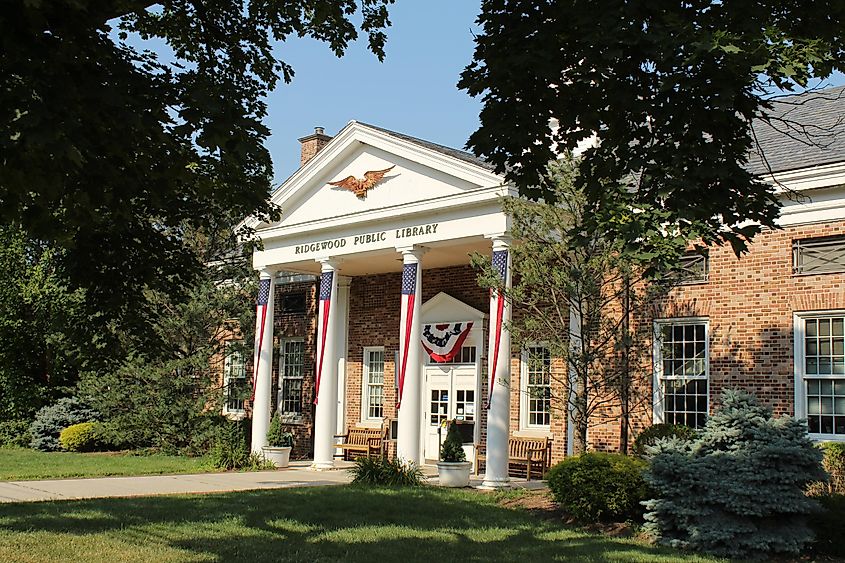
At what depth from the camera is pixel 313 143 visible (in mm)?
27906

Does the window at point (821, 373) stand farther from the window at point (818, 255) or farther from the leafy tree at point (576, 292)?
the leafy tree at point (576, 292)

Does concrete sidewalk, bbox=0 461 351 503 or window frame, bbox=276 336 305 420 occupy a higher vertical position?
window frame, bbox=276 336 305 420

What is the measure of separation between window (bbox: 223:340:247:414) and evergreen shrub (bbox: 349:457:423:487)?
8030 mm

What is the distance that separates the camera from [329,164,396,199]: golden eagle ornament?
21.2m

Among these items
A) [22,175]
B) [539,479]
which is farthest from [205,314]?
[22,175]

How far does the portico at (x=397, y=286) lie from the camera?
18766mm

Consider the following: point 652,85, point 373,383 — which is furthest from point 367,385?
point 652,85

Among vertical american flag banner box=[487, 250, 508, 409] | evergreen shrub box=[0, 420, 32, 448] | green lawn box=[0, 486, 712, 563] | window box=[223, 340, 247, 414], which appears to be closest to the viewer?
green lawn box=[0, 486, 712, 563]

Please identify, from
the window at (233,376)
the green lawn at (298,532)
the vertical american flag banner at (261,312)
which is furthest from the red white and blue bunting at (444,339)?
the green lawn at (298,532)

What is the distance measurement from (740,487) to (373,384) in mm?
14079

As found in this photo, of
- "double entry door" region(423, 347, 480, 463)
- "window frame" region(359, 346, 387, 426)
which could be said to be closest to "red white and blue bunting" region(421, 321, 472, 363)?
"double entry door" region(423, 347, 480, 463)

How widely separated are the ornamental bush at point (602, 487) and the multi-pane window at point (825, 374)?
158 inches

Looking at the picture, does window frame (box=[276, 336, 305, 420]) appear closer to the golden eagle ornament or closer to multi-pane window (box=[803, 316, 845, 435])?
the golden eagle ornament

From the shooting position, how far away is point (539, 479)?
19453 millimetres
